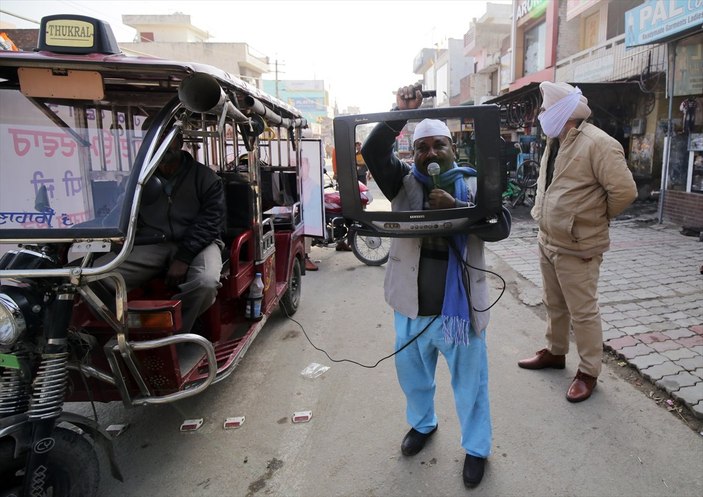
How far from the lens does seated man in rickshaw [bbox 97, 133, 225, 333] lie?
10.1 ft

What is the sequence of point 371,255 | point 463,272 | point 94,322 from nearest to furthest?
point 463,272
point 94,322
point 371,255

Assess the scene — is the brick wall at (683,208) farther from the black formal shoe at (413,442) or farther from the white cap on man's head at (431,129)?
the white cap on man's head at (431,129)

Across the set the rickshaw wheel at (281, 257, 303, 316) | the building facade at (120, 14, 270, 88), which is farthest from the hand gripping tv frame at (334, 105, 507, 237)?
the building facade at (120, 14, 270, 88)

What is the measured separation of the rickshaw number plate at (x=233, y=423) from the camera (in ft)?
10.3

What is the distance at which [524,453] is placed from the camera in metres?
2.75

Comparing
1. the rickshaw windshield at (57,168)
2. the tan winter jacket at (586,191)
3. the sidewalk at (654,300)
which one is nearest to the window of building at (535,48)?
the sidewalk at (654,300)

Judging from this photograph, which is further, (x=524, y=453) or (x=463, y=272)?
(x=524, y=453)

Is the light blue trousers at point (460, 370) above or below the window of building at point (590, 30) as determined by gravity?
below

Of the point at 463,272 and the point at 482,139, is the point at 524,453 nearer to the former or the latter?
the point at 463,272

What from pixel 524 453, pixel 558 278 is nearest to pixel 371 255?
pixel 558 278

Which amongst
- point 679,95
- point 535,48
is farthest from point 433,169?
point 535,48

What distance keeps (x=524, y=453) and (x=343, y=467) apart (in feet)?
3.48

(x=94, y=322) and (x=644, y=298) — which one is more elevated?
(x=94, y=322)

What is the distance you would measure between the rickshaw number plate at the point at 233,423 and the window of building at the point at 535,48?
57.8 feet
